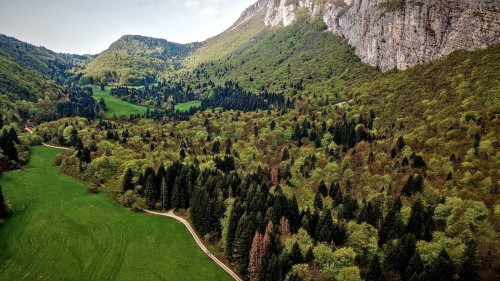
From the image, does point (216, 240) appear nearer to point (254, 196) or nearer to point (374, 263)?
point (254, 196)

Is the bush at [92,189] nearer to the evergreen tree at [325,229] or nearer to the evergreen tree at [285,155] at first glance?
the evergreen tree at [285,155]

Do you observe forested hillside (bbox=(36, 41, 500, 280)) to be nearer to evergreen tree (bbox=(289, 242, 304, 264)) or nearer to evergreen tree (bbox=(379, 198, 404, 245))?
evergreen tree (bbox=(289, 242, 304, 264))

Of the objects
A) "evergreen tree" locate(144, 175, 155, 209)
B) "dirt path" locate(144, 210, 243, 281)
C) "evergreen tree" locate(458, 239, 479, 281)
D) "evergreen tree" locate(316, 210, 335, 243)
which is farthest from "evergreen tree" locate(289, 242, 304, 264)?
"evergreen tree" locate(144, 175, 155, 209)

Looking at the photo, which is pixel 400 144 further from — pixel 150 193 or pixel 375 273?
pixel 150 193

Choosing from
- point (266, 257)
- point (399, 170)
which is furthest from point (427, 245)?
point (399, 170)

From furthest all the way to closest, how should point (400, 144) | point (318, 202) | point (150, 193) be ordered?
point (400, 144) < point (150, 193) < point (318, 202)

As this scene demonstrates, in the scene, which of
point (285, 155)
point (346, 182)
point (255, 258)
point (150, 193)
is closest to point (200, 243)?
point (255, 258)
